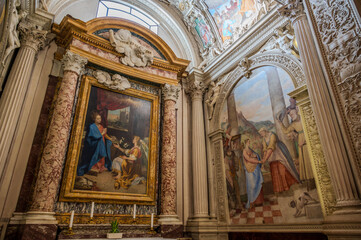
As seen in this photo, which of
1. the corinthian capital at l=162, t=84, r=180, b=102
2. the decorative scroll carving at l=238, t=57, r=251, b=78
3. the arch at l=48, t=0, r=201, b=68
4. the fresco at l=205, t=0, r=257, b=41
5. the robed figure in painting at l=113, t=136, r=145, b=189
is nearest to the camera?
the robed figure in painting at l=113, t=136, r=145, b=189

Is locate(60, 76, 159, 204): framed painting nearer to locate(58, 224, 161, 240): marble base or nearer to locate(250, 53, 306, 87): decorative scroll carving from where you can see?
locate(58, 224, 161, 240): marble base

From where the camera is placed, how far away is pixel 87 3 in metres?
8.27

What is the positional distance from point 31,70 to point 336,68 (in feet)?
22.4

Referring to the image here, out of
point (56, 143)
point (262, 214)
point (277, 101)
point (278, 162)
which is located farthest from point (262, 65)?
point (56, 143)

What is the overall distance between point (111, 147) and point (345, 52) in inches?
225

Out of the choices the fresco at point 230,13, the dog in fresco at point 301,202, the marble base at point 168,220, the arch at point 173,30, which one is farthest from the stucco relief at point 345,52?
the arch at point 173,30

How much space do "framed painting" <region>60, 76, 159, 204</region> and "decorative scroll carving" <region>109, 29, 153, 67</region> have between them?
0.92 meters

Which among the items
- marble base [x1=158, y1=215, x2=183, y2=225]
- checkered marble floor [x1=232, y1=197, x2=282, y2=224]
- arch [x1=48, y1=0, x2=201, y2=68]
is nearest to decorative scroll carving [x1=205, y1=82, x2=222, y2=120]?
arch [x1=48, y1=0, x2=201, y2=68]

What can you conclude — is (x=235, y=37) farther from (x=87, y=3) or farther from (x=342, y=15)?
(x=87, y=3)

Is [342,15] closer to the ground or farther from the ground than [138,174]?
farther from the ground

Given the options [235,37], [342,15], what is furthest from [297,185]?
[235,37]

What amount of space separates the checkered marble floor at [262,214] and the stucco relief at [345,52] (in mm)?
2566

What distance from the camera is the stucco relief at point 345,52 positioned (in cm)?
363

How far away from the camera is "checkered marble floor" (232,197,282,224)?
5.64 metres
